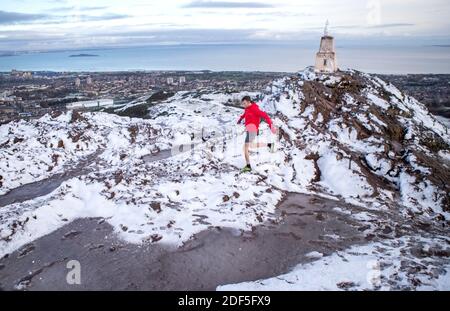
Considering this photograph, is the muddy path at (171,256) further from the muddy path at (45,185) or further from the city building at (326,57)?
the city building at (326,57)

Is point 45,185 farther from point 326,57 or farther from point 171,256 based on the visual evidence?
point 326,57

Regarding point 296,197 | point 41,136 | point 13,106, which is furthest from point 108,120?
point 13,106

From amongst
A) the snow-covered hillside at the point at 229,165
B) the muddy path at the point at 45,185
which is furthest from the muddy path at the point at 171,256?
the muddy path at the point at 45,185

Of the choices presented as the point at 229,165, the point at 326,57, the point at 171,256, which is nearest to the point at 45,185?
the point at 229,165

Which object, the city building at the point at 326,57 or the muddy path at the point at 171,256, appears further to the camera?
the city building at the point at 326,57
